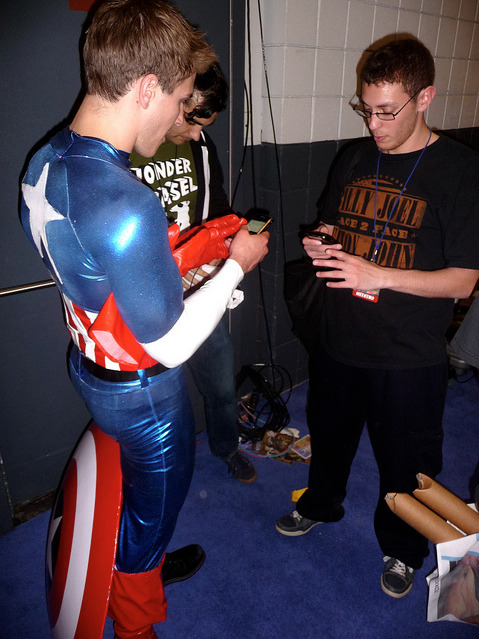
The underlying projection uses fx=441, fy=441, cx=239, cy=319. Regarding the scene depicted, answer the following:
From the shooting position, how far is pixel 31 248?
5.74 feet

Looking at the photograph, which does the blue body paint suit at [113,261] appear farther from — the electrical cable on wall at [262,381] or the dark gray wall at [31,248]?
the electrical cable on wall at [262,381]

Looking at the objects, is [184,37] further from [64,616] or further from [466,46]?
[466,46]

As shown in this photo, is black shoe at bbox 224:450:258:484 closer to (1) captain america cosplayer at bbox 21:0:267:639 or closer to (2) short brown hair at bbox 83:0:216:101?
(1) captain america cosplayer at bbox 21:0:267:639

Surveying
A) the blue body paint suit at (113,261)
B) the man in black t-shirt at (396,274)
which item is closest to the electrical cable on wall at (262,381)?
the man in black t-shirt at (396,274)

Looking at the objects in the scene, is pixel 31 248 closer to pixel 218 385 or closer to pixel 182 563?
pixel 218 385

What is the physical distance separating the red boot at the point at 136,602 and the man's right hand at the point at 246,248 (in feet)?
3.31

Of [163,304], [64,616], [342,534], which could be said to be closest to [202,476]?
[342,534]

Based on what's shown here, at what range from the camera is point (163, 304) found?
36.4 inches

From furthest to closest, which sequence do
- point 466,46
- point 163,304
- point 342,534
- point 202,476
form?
point 466,46 → point 202,476 → point 342,534 → point 163,304

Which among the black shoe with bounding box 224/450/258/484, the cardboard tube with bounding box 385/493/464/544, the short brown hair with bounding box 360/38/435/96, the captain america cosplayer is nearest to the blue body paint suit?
the captain america cosplayer

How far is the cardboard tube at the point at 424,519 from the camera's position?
137cm

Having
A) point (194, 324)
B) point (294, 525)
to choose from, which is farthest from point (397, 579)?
point (194, 324)

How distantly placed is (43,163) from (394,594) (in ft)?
6.20

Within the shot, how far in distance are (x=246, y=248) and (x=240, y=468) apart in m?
1.42
